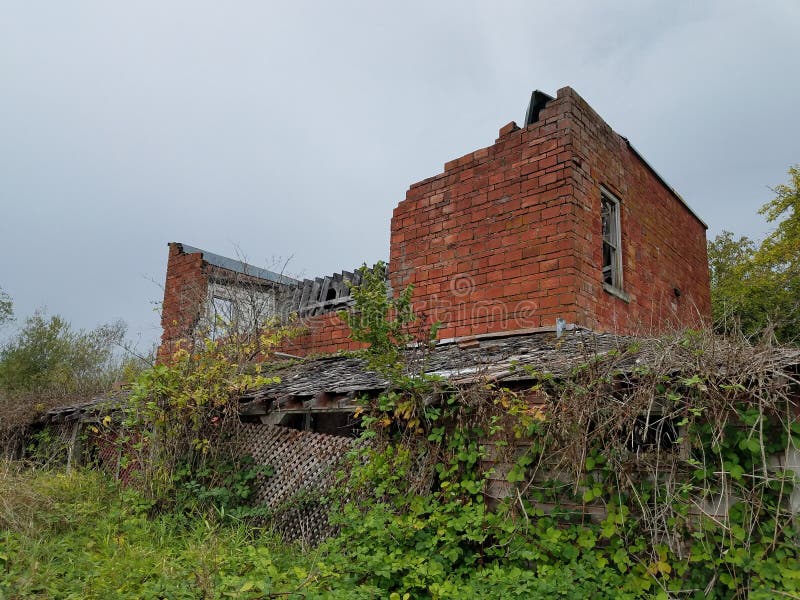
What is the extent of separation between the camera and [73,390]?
14.3m

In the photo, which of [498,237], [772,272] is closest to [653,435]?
[498,237]

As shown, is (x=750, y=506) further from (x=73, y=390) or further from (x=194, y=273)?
(x=73, y=390)

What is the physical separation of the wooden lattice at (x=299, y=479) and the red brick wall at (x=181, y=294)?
561 centimetres

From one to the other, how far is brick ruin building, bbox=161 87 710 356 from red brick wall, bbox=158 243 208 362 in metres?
2.56

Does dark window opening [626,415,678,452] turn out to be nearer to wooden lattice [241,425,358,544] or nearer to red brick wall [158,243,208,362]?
wooden lattice [241,425,358,544]

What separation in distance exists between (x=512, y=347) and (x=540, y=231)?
1983mm

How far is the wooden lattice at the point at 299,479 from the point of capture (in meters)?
6.79

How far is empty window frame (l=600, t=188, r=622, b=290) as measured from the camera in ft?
30.3

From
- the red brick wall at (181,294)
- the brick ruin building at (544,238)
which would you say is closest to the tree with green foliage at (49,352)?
the red brick wall at (181,294)

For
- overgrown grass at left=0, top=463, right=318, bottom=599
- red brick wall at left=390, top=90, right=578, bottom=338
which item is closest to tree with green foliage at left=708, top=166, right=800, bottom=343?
red brick wall at left=390, top=90, right=578, bottom=338

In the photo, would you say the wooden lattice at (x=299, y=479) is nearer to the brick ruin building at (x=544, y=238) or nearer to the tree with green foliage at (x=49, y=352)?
the brick ruin building at (x=544, y=238)

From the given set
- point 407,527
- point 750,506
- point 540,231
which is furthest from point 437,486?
point 540,231

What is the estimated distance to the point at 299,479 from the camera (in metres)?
7.12

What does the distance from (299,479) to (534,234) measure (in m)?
4.71
